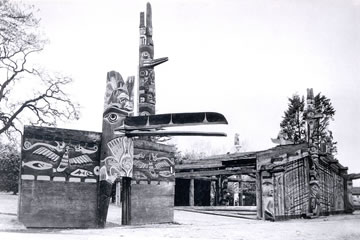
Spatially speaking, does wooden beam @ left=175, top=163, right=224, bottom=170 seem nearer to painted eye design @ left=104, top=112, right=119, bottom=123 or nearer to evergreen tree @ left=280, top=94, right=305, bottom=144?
painted eye design @ left=104, top=112, right=119, bottom=123

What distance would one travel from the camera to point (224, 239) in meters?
10.4

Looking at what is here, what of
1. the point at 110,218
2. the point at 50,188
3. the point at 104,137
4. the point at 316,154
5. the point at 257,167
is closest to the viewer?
the point at 50,188

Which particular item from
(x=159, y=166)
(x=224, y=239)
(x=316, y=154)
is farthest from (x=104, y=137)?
(x=316, y=154)

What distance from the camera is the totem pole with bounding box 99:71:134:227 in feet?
39.4

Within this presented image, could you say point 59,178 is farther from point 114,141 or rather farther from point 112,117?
Answer: point 112,117

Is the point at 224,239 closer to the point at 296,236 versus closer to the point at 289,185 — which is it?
the point at 296,236

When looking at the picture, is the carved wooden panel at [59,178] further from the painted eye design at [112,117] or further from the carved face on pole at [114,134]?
the painted eye design at [112,117]

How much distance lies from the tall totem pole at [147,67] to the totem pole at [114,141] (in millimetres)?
4309

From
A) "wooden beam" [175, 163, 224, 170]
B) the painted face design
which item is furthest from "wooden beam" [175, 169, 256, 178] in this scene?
the painted face design

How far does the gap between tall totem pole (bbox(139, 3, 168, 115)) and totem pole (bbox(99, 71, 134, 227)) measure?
4.31 metres

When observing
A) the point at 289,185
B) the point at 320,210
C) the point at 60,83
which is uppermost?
the point at 60,83

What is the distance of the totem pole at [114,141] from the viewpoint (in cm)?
1200

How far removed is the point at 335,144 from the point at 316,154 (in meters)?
20.3

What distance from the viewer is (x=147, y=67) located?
1758cm
